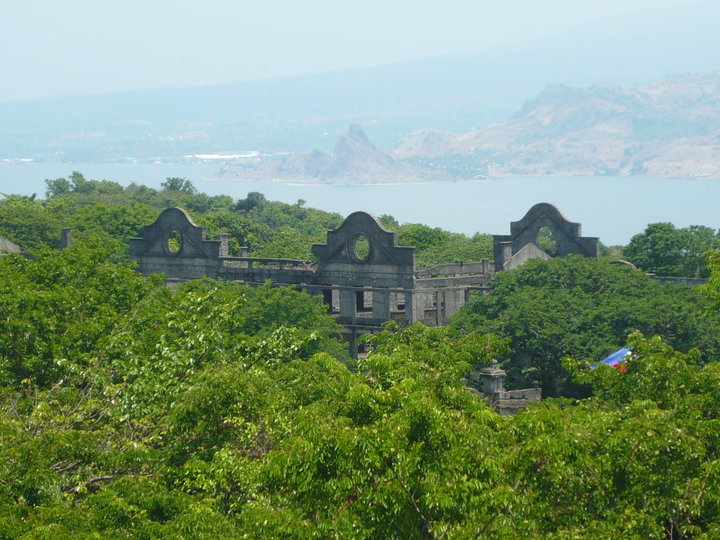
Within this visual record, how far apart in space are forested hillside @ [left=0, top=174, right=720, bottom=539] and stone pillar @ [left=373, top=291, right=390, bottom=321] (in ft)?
59.7

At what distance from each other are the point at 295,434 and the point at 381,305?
3753 cm

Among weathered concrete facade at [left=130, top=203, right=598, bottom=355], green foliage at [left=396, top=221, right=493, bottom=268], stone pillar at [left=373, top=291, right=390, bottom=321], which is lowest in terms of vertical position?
green foliage at [left=396, top=221, right=493, bottom=268]

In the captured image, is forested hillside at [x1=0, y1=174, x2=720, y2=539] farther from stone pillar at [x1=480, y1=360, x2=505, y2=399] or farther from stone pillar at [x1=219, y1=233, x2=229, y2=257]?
stone pillar at [x1=219, y1=233, x2=229, y2=257]

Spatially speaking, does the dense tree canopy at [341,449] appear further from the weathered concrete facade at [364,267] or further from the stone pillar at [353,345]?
the weathered concrete facade at [364,267]

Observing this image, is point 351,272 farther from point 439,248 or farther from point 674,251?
point 439,248

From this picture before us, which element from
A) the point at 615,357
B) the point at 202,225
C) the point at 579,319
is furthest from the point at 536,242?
the point at 202,225

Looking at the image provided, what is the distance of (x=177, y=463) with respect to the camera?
27.7 m

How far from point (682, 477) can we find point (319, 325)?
3231 centimetres

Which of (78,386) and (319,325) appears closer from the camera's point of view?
(78,386)

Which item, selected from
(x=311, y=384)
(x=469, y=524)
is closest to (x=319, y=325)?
(x=311, y=384)

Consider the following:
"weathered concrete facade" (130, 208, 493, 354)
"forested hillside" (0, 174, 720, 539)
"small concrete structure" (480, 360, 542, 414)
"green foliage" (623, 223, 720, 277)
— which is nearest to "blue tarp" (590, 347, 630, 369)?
"small concrete structure" (480, 360, 542, 414)

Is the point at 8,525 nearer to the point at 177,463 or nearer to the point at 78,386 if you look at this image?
the point at 177,463

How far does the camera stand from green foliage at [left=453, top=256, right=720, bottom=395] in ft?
171

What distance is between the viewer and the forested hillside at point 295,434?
2155cm
